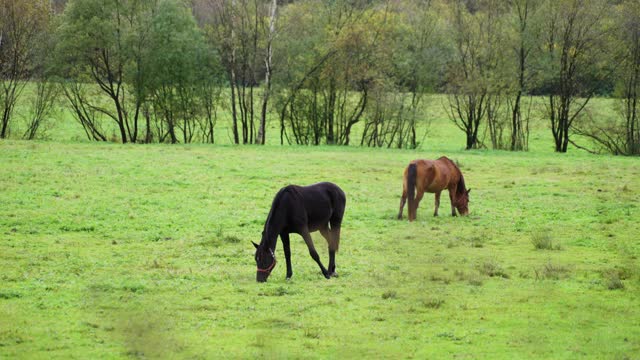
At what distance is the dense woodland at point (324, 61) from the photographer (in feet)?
158

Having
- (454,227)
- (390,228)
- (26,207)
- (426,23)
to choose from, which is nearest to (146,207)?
(26,207)

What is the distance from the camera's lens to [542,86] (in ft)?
171

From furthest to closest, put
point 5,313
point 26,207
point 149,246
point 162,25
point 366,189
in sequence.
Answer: point 162,25 → point 366,189 → point 26,207 → point 149,246 → point 5,313

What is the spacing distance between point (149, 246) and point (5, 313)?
22.2 ft

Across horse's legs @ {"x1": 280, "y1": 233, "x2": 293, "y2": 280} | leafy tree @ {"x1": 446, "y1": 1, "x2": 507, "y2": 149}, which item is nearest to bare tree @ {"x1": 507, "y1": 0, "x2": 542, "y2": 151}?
leafy tree @ {"x1": 446, "y1": 1, "x2": 507, "y2": 149}

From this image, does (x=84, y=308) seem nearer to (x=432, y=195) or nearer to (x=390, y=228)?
(x=390, y=228)

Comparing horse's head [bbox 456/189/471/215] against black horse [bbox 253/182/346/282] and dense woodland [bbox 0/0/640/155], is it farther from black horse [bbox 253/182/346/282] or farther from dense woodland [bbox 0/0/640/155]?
dense woodland [bbox 0/0/640/155]

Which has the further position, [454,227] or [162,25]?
[162,25]

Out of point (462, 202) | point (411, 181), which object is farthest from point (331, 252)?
point (462, 202)

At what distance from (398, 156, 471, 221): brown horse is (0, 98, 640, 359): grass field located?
0.54 meters

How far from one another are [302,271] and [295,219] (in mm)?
1804

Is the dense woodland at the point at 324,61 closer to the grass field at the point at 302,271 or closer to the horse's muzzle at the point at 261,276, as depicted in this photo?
the grass field at the point at 302,271

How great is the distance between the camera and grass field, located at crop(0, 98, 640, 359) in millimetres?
11062

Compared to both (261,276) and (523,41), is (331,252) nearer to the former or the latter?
(261,276)
